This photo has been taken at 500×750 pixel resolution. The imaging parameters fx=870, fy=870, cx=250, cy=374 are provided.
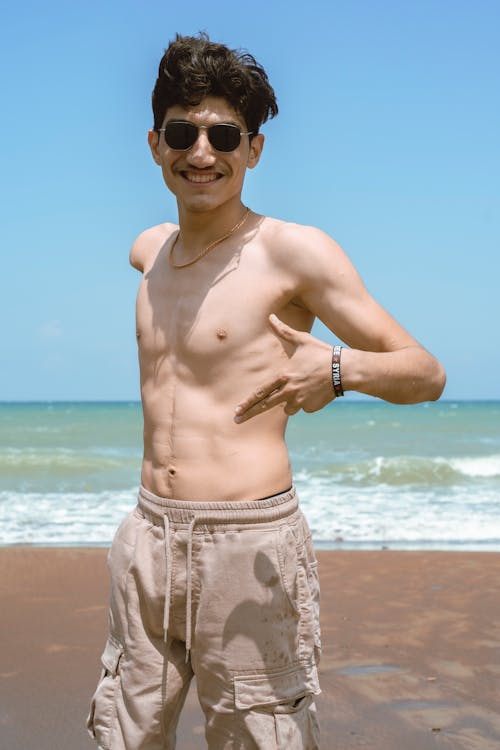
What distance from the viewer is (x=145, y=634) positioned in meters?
2.16

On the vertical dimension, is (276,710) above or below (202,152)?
below

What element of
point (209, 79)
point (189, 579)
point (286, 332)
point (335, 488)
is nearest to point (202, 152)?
point (209, 79)

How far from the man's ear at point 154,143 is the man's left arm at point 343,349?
0.47 m

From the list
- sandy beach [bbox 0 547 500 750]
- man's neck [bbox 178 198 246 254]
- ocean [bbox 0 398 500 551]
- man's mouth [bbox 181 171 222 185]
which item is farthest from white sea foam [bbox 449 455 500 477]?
man's mouth [bbox 181 171 222 185]

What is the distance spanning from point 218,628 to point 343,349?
757 millimetres

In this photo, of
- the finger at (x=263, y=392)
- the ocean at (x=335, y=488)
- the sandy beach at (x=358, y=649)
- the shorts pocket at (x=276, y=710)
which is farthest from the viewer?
the ocean at (x=335, y=488)

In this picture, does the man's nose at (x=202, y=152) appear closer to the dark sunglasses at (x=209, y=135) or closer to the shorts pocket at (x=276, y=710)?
the dark sunglasses at (x=209, y=135)

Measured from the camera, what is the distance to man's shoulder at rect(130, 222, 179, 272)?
2582 millimetres

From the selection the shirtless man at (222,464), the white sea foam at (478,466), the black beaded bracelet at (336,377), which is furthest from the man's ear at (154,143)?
the white sea foam at (478,466)

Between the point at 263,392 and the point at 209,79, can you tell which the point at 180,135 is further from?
the point at 263,392

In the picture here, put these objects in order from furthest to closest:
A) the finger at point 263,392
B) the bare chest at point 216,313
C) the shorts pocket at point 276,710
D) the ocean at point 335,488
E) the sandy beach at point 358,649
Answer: the ocean at point 335,488, the sandy beach at point 358,649, the bare chest at point 216,313, the shorts pocket at point 276,710, the finger at point 263,392

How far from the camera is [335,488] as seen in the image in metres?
13.0

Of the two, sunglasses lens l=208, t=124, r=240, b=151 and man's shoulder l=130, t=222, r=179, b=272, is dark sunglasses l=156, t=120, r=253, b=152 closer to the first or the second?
sunglasses lens l=208, t=124, r=240, b=151

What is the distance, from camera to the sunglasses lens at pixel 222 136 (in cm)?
220
